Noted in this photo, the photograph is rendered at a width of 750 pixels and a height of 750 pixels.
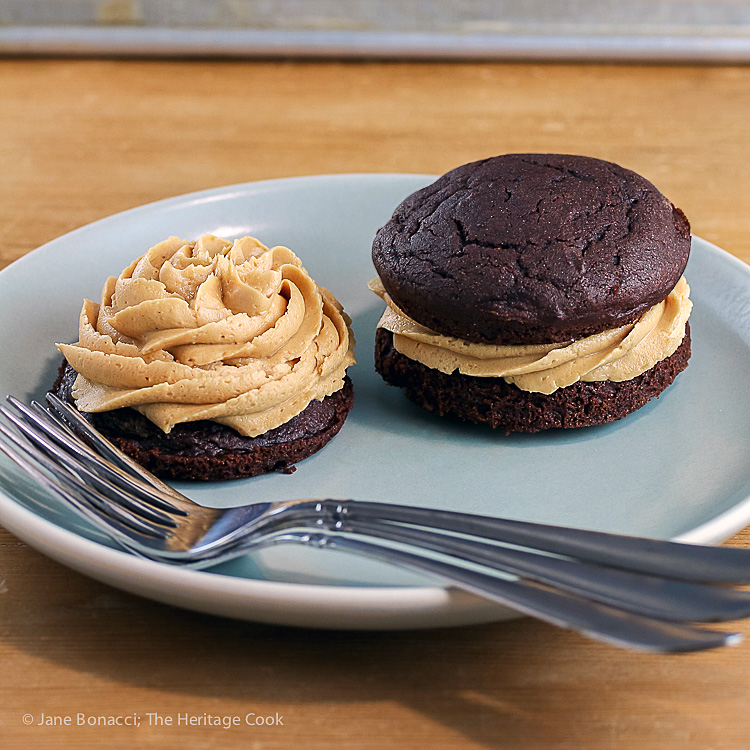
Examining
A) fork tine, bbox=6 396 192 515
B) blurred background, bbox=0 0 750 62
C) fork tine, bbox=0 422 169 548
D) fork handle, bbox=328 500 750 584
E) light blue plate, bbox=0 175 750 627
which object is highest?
fork handle, bbox=328 500 750 584

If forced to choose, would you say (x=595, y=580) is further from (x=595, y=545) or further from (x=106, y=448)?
(x=106, y=448)

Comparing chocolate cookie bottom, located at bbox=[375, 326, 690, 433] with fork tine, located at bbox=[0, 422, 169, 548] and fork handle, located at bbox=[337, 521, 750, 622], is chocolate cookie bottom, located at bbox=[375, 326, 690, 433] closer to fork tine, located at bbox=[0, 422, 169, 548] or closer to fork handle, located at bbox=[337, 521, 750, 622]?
fork handle, located at bbox=[337, 521, 750, 622]

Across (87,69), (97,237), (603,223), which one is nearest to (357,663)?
(603,223)

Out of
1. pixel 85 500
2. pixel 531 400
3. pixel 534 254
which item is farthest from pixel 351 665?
pixel 534 254

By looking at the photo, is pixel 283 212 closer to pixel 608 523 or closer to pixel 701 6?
pixel 608 523

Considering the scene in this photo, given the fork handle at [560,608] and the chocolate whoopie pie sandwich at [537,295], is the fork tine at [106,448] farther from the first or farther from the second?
the chocolate whoopie pie sandwich at [537,295]
